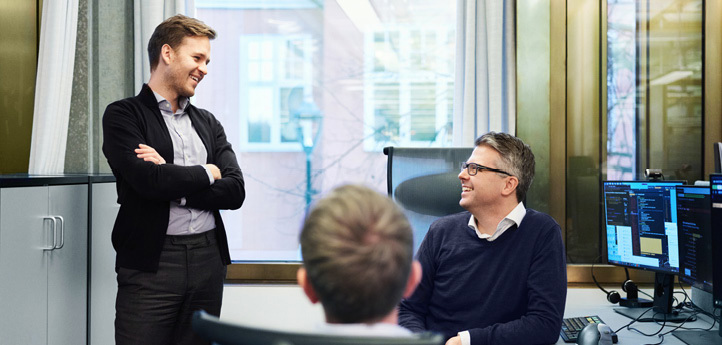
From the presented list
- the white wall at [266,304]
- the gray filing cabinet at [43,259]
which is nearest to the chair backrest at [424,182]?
the white wall at [266,304]

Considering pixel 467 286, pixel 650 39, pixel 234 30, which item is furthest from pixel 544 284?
pixel 234 30

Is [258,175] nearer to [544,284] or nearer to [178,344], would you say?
[178,344]

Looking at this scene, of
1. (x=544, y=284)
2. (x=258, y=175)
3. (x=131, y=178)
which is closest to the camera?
(x=544, y=284)

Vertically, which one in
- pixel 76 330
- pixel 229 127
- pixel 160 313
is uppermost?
pixel 229 127

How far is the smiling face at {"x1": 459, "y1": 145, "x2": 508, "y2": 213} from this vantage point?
1.79 m

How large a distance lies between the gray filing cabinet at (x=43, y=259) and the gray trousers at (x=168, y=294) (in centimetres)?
36

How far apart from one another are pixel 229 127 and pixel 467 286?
1.96 meters

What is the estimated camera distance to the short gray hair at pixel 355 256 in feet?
2.31

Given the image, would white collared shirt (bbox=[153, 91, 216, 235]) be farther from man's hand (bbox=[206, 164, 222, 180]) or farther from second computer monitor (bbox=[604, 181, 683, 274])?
second computer monitor (bbox=[604, 181, 683, 274])

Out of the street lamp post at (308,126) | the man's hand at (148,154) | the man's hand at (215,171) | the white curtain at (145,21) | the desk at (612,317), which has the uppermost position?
the white curtain at (145,21)

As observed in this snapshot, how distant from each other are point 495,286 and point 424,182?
2.01 ft

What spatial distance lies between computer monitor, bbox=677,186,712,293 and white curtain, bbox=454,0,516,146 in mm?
1105

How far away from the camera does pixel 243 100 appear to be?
3.26 m

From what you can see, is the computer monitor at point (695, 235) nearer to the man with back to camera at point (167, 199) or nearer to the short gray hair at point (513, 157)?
the short gray hair at point (513, 157)
